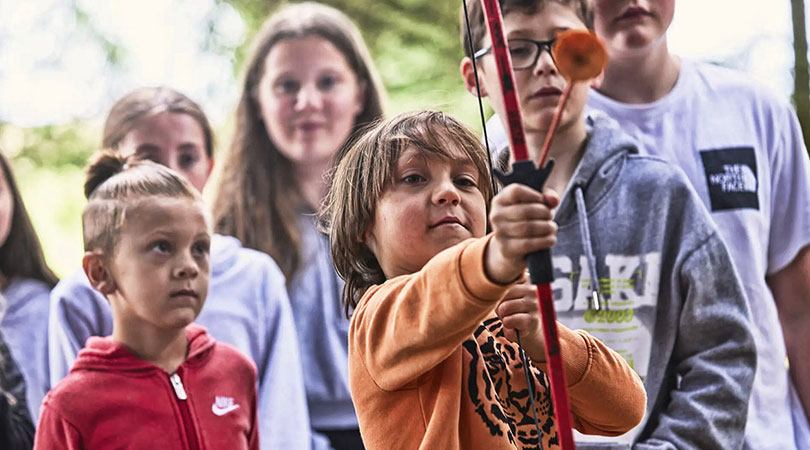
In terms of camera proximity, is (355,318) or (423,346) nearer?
(423,346)

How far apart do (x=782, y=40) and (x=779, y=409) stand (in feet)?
4.19

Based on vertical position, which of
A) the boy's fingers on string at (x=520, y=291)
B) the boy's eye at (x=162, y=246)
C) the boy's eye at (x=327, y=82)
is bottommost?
the boy's fingers on string at (x=520, y=291)

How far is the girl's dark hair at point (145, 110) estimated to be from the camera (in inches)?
134

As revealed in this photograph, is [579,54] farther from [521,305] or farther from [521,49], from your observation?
[521,49]

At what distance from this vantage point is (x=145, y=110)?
3.41 m

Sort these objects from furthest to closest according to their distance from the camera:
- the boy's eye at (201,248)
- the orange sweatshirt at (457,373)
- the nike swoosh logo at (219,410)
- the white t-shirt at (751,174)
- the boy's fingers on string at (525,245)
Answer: the white t-shirt at (751,174)
the boy's eye at (201,248)
the nike swoosh logo at (219,410)
the orange sweatshirt at (457,373)
the boy's fingers on string at (525,245)

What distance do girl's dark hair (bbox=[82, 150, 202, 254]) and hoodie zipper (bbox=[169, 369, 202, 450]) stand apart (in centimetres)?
43

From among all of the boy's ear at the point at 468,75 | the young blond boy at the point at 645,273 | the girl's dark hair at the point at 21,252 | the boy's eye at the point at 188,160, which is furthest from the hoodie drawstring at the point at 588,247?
the girl's dark hair at the point at 21,252

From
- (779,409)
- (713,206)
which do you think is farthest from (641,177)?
(779,409)

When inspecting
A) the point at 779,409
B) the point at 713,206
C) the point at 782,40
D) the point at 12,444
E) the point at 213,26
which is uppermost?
the point at 213,26

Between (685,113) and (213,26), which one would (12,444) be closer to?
(213,26)

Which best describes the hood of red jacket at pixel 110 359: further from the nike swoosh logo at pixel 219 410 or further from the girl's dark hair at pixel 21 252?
the girl's dark hair at pixel 21 252

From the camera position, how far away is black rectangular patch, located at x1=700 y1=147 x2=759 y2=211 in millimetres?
3074

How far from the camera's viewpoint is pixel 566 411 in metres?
1.50
